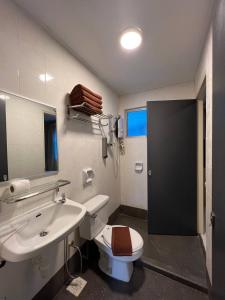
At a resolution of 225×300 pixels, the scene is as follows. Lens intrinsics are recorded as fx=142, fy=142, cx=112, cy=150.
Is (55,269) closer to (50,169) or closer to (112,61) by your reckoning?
(50,169)

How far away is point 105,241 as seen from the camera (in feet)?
5.04

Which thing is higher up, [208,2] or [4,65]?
[208,2]

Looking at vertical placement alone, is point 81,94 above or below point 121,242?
above

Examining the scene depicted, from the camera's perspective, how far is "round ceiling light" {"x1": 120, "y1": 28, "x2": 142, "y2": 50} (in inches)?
50.5

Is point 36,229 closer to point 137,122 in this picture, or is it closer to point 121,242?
point 121,242

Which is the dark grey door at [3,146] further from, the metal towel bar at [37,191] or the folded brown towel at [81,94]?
the folded brown towel at [81,94]

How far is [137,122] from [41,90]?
187 cm

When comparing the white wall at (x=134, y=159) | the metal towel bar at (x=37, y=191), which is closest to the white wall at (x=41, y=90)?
the metal towel bar at (x=37, y=191)

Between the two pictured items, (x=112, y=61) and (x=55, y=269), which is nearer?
(x=55, y=269)

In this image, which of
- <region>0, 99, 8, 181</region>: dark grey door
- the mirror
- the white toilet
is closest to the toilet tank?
the white toilet

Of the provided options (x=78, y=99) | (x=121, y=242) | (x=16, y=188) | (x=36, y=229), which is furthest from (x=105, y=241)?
(x=78, y=99)

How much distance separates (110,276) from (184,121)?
2.16 meters

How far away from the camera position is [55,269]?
4.48 feet

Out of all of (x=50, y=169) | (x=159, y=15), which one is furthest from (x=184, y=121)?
(x=50, y=169)
